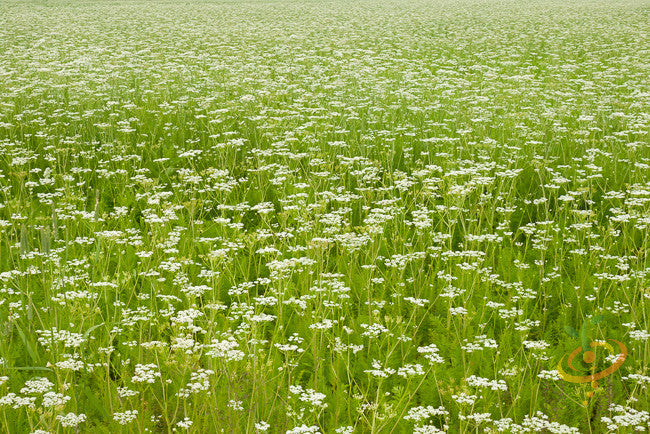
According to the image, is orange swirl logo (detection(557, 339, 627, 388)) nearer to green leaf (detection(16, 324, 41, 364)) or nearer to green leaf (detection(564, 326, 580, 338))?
green leaf (detection(564, 326, 580, 338))

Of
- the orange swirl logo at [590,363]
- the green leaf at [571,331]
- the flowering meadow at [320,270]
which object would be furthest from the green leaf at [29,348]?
the green leaf at [571,331]

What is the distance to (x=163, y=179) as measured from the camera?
7.30 m

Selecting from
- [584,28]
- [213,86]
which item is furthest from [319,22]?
[213,86]

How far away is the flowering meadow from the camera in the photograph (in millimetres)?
3227

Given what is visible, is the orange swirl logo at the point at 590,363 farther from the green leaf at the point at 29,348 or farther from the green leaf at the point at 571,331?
the green leaf at the point at 29,348

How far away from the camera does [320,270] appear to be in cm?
402

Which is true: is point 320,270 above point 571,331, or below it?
above

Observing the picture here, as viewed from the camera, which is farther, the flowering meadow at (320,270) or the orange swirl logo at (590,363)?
the orange swirl logo at (590,363)

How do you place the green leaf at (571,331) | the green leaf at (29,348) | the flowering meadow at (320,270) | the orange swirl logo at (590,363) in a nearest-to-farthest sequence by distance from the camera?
the flowering meadow at (320,270), the green leaf at (29,348), the orange swirl logo at (590,363), the green leaf at (571,331)

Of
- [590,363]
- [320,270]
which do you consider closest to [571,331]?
[590,363]

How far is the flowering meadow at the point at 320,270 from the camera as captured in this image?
3.23 m

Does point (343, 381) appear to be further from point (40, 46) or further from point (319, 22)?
point (319, 22)

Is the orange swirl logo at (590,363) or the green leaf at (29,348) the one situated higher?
the green leaf at (29,348)

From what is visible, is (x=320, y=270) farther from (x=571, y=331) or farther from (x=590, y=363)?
(x=590, y=363)
